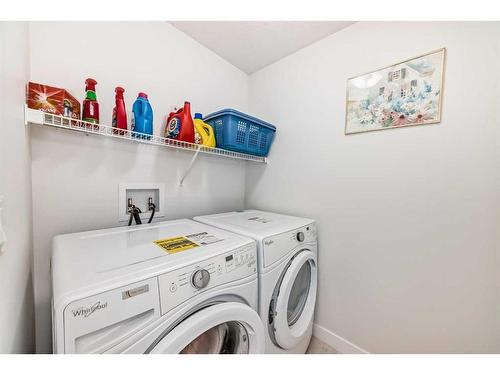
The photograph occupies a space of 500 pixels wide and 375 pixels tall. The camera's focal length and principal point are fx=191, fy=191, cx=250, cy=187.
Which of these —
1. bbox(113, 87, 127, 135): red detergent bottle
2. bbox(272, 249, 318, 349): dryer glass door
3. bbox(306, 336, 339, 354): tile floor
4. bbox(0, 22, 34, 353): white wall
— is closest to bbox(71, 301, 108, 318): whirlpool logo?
bbox(0, 22, 34, 353): white wall

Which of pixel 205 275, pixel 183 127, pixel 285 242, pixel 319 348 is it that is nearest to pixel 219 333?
pixel 205 275

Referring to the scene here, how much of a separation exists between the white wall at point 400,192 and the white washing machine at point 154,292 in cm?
88

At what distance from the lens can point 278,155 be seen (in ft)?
5.96

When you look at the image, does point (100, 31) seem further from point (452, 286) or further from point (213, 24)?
point (452, 286)

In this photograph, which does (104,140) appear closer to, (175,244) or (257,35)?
(175,244)

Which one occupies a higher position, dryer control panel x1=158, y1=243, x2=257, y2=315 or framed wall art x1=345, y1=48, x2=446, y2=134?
framed wall art x1=345, y1=48, x2=446, y2=134

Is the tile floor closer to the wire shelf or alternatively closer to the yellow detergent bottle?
the wire shelf

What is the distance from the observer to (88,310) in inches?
19.9

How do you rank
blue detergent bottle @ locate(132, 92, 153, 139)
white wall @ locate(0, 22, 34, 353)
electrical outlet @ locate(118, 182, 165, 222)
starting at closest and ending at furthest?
white wall @ locate(0, 22, 34, 353) < blue detergent bottle @ locate(132, 92, 153, 139) < electrical outlet @ locate(118, 182, 165, 222)

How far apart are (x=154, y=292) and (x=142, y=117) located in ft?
3.23

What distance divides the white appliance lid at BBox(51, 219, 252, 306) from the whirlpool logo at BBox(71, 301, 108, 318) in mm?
49

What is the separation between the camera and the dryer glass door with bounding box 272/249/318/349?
3.49 ft

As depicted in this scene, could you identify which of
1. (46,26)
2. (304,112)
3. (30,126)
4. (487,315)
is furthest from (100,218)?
(487,315)

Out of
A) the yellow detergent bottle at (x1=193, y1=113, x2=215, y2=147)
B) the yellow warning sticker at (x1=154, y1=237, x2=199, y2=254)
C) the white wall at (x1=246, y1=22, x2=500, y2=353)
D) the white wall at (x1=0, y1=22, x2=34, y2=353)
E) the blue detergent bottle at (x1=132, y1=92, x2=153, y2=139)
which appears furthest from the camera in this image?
the yellow detergent bottle at (x1=193, y1=113, x2=215, y2=147)
